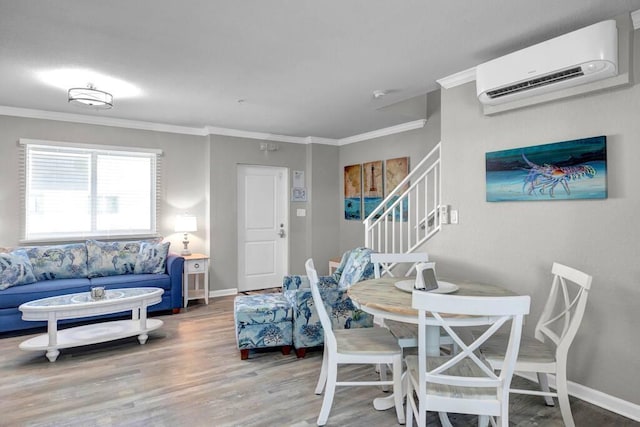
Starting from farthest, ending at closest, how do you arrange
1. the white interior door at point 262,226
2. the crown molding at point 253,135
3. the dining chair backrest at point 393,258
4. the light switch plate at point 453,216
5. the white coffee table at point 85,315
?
the white interior door at point 262,226, the crown molding at point 253,135, the light switch plate at point 453,216, the white coffee table at point 85,315, the dining chair backrest at point 393,258

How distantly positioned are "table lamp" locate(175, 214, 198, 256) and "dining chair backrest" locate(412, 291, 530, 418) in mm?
4126

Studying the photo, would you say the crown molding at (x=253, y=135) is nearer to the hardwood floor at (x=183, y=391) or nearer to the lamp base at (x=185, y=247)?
the lamp base at (x=185, y=247)

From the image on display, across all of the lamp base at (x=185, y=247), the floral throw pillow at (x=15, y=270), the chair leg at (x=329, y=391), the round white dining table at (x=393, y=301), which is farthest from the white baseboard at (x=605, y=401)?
the floral throw pillow at (x=15, y=270)

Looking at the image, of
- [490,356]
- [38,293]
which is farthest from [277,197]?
[490,356]

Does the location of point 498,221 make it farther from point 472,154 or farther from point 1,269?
point 1,269

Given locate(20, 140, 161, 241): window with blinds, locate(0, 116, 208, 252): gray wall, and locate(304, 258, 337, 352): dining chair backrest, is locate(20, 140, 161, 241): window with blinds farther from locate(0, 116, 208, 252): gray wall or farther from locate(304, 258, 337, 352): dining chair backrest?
locate(304, 258, 337, 352): dining chair backrest

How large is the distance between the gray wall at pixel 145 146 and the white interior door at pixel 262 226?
1.98 feet

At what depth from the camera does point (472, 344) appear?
5.68 ft

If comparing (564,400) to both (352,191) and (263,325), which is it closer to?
(263,325)

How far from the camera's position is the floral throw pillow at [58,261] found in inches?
167

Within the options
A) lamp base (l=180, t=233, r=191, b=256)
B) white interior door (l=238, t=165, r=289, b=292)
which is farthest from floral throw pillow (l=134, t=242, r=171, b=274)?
white interior door (l=238, t=165, r=289, b=292)

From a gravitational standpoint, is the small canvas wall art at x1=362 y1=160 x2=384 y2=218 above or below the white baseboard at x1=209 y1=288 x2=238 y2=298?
above

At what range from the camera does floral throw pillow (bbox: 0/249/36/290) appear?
3.80 m

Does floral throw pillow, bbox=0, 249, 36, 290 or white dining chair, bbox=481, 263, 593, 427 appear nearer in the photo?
white dining chair, bbox=481, 263, 593, 427
